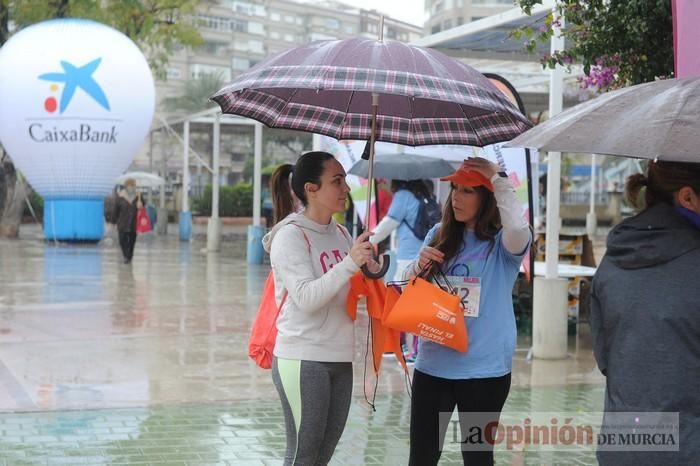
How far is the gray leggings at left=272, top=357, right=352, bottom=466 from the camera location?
12.6ft

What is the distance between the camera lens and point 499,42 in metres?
11.2

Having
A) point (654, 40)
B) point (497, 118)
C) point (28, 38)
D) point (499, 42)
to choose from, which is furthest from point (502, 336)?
point (28, 38)

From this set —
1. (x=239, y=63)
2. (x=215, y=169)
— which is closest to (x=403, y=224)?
(x=215, y=169)

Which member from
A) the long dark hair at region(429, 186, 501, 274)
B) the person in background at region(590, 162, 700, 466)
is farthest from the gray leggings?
the person in background at region(590, 162, 700, 466)

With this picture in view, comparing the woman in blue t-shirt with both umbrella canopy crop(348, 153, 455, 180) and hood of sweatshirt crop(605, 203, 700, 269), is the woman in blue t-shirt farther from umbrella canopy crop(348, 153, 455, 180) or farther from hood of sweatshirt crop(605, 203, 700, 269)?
umbrella canopy crop(348, 153, 455, 180)

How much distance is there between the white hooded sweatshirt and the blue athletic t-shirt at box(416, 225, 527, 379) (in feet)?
1.22

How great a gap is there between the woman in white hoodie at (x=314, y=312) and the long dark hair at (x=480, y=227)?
0.45 metres

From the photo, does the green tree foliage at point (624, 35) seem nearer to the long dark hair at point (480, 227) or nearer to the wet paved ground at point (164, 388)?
the long dark hair at point (480, 227)

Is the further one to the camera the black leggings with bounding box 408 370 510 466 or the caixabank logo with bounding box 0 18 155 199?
the caixabank logo with bounding box 0 18 155 199

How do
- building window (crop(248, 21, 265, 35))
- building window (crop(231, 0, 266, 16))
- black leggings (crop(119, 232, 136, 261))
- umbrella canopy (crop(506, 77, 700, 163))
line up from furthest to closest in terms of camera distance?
building window (crop(248, 21, 265, 35))
building window (crop(231, 0, 266, 16))
black leggings (crop(119, 232, 136, 261))
umbrella canopy (crop(506, 77, 700, 163))

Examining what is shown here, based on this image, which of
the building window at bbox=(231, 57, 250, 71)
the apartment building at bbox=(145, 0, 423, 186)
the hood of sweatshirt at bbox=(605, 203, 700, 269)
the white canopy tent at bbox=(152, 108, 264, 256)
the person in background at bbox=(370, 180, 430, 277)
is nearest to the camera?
the hood of sweatshirt at bbox=(605, 203, 700, 269)

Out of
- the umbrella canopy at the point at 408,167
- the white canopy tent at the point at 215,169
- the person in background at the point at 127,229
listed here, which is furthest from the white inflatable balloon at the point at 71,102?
the umbrella canopy at the point at 408,167

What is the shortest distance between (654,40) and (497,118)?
144 centimetres

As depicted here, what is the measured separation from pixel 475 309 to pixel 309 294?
751 mm
